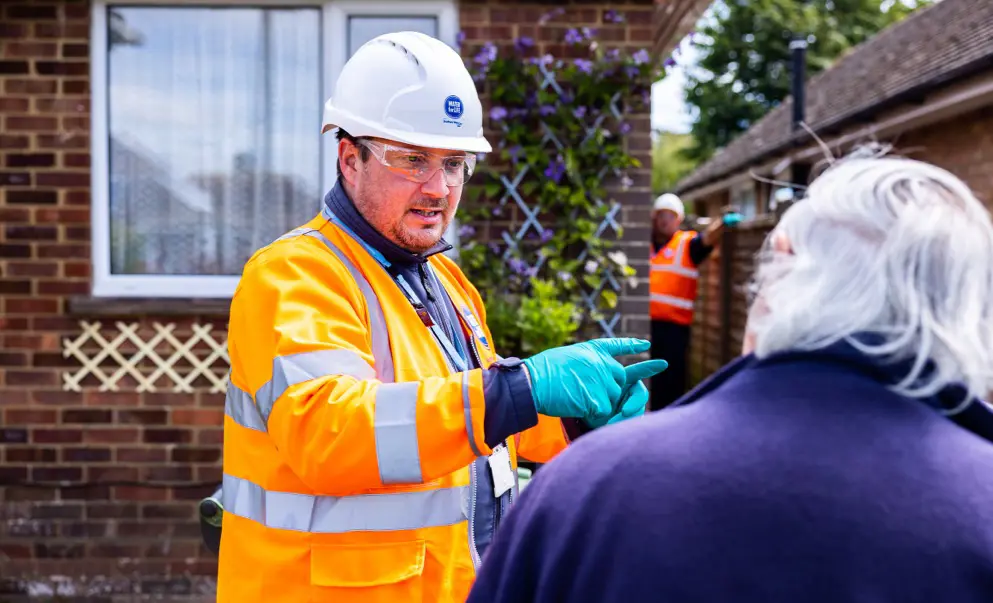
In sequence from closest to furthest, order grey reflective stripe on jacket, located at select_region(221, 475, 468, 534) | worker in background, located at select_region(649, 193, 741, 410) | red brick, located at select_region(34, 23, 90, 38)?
grey reflective stripe on jacket, located at select_region(221, 475, 468, 534) → red brick, located at select_region(34, 23, 90, 38) → worker in background, located at select_region(649, 193, 741, 410)

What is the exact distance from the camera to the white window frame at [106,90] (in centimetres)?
493

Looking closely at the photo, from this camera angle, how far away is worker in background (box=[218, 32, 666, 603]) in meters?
1.82

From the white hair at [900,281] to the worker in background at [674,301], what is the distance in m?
7.03

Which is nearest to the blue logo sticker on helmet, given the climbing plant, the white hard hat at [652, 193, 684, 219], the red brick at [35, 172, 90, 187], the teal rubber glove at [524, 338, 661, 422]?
the teal rubber glove at [524, 338, 661, 422]

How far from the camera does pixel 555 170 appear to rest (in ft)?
16.3

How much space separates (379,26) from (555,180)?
3.78ft

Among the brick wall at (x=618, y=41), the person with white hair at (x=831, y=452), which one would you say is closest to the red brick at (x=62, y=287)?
the brick wall at (x=618, y=41)

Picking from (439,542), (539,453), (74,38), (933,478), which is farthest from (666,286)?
(933,478)

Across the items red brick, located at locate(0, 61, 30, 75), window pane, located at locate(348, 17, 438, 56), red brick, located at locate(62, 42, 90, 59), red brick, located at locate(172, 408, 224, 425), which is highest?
window pane, located at locate(348, 17, 438, 56)

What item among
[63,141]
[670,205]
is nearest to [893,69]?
[670,205]

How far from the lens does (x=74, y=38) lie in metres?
4.88

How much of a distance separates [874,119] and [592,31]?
6040 mm

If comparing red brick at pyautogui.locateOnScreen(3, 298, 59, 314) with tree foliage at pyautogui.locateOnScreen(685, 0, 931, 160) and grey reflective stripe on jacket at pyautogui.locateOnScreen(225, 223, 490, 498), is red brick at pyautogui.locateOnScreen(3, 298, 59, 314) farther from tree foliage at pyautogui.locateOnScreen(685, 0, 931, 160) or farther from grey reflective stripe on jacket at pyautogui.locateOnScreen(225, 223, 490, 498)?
tree foliage at pyautogui.locateOnScreen(685, 0, 931, 160)

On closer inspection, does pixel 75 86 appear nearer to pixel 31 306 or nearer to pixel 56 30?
pixel 56 30
